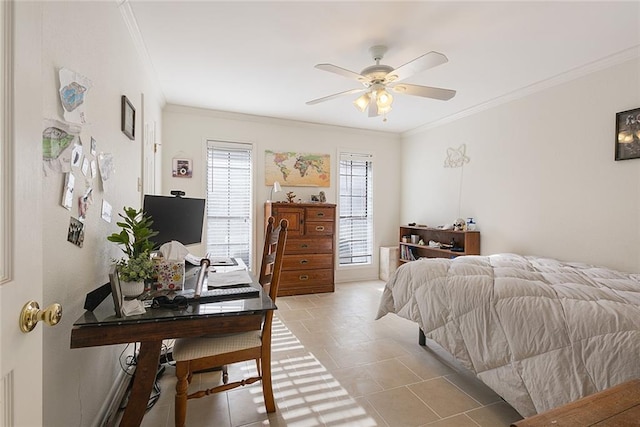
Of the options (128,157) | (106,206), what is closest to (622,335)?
(106,206)

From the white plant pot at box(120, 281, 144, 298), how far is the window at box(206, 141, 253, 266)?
3062mm

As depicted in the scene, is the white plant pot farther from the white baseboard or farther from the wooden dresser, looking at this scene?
the wooden dresser

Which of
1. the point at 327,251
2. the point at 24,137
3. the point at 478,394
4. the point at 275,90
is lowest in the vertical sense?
the point at 478,394

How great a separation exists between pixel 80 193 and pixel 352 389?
1.96 metres

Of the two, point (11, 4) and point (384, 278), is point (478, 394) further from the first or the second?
point (384, 278)

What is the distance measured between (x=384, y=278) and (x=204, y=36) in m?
4.25

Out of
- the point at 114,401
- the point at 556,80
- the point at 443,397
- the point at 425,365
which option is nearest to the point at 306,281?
the point at 425,365

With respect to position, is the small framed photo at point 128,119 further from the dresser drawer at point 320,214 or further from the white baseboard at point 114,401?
the dresser drawer at point 320,214

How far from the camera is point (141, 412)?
1.41 metres

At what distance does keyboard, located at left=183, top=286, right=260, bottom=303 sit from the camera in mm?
1457

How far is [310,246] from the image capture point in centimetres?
443

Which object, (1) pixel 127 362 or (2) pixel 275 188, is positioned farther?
(2) pixel 275 188

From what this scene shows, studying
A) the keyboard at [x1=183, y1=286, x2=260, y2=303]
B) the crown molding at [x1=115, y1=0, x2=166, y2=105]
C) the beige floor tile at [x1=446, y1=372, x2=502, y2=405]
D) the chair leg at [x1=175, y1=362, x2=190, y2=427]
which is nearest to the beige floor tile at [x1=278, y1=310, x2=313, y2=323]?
the beige floor tile at [x1=446, y1=372, x2=502, y2=405]

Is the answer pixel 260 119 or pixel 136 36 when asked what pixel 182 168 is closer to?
pixel 260 119
